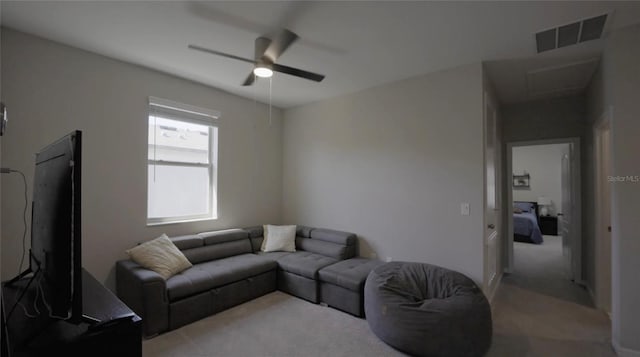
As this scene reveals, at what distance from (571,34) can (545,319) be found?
2.83 m

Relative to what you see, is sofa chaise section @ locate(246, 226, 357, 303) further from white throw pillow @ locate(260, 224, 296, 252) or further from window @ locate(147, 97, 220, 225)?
window @ locate(147, 97, 220, 225)

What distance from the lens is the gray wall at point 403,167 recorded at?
328cm

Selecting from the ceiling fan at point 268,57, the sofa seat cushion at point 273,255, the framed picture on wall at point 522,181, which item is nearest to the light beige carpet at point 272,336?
the sofa seat cushion at point 273,255

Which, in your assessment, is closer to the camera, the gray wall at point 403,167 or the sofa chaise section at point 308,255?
the gray wall at point 403,167

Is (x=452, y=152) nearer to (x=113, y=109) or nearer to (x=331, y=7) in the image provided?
(x=331, y=7)

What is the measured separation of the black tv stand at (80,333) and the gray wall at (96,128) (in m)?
1.79

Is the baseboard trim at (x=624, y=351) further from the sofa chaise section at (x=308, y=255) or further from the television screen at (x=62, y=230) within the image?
the television screen at (x=62, y=230)

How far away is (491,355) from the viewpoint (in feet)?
8.03

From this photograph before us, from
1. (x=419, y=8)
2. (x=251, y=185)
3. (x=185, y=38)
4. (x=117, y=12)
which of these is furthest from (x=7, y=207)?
(x=419, y=8)

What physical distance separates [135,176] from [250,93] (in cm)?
195

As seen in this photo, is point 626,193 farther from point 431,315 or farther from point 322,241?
point 322,241

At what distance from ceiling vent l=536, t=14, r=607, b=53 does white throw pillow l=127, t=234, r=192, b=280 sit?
4169 mm

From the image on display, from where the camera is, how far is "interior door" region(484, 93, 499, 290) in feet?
10.9

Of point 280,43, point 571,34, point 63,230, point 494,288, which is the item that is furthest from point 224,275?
point 571,34
